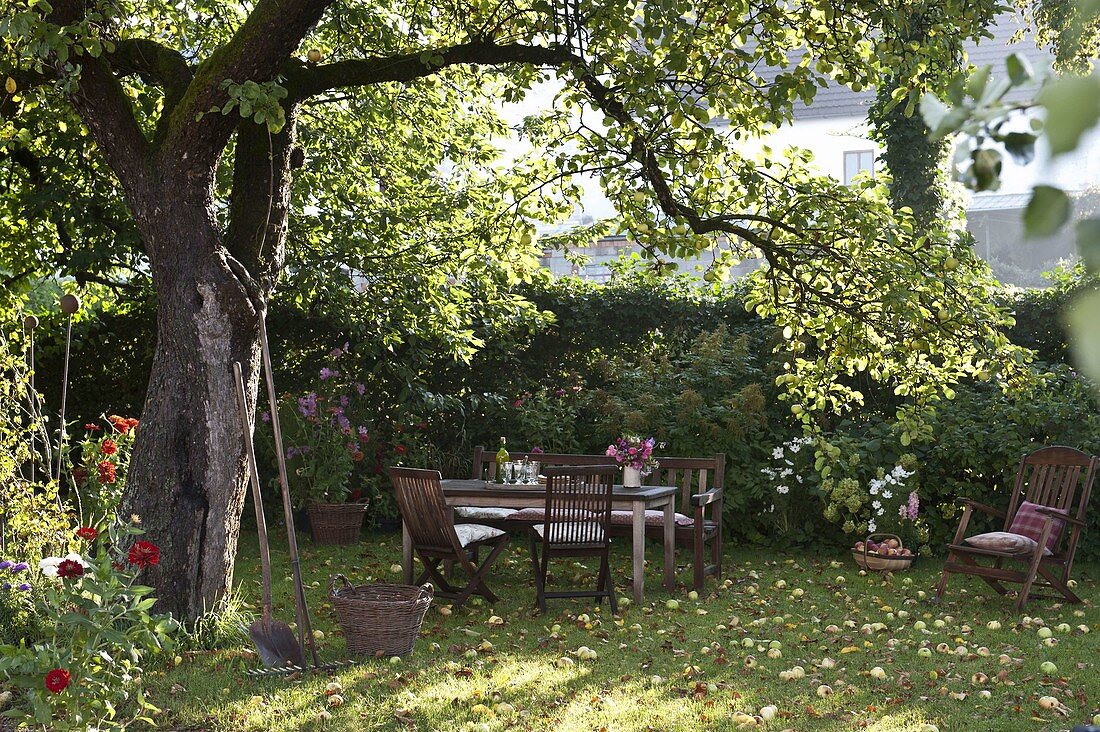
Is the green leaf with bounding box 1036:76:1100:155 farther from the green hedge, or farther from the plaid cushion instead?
the green hedge

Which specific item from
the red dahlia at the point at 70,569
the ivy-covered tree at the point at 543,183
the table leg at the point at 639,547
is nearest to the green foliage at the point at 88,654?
the red dahlia at the point at 70,569

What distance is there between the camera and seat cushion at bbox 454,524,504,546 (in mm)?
6390

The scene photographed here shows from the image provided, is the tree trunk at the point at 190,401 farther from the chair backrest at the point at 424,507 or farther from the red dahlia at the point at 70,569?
the red dahlia at the point at 70,569

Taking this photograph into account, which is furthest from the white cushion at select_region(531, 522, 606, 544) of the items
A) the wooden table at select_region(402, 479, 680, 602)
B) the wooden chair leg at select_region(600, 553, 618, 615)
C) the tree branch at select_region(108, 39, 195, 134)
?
the tree branch at select_region(108, 39, 195, 134)

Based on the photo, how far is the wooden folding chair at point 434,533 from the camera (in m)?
5.88

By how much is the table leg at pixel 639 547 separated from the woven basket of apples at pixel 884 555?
2162 mm

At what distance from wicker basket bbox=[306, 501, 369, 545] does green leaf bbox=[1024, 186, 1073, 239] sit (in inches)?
323

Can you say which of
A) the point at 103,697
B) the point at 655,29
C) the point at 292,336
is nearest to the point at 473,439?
the point at 292,336

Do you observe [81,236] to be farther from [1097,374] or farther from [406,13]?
[1097,374]

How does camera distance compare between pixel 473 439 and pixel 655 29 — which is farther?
pixel 473 439

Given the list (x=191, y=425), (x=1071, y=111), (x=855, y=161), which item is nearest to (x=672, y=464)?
(x=191, y=425)

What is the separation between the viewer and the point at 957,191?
39.9 feet

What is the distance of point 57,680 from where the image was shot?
10.0 feet

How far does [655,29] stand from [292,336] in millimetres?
5758
